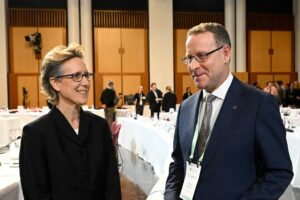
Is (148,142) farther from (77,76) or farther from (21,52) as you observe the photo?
(21,52)

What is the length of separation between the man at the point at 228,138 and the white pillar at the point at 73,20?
49.6 feet

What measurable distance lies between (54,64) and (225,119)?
887mm

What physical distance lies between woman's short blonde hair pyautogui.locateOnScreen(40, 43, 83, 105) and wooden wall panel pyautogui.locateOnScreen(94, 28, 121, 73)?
1507cm

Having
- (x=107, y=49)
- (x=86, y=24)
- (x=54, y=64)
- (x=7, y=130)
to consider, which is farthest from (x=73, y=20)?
(x=54, y=64)

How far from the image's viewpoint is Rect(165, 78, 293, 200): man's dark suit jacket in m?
1.51

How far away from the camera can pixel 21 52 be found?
1658cm

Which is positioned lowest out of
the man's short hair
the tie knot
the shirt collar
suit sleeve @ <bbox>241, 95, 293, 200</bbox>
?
suit sleeve @ <bbox>241, 95, 293, 200</bbox>

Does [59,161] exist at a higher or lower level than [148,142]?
higher

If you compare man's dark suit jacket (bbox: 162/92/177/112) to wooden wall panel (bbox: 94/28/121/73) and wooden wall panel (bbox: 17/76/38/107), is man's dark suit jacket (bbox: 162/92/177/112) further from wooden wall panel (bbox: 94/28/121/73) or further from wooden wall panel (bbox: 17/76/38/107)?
wooden wall panel (bbox: 17/76/38/107)

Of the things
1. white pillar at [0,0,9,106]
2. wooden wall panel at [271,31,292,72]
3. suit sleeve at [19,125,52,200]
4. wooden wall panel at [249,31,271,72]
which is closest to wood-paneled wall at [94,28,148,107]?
white pillar at [0,0,9,106]

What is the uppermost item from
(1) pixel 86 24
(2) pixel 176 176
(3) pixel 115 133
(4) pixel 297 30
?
(1) pixel 86 24

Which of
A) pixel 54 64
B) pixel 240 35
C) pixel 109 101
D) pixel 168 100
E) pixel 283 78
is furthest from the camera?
pixel 283 78

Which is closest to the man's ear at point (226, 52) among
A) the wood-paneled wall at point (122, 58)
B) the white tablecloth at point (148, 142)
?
the white tablecloth at point (148, 142)

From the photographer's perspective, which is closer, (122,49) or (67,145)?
(67,145)
